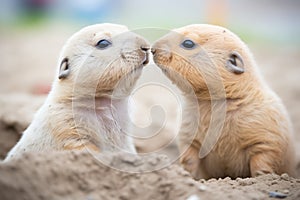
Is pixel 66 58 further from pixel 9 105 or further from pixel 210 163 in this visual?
pixel 9 105

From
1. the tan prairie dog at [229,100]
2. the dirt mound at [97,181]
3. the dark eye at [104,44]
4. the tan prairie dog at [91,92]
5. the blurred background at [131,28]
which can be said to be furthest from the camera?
the blurred background at [131,28]

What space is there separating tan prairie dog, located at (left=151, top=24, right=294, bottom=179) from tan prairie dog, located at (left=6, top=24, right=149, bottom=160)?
335mm

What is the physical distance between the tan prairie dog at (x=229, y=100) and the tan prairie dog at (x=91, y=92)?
335 millimetres

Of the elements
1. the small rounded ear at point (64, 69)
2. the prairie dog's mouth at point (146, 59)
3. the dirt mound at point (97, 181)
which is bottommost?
the dirt mound at point (97, 181)

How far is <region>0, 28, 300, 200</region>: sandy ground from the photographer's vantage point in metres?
3.59

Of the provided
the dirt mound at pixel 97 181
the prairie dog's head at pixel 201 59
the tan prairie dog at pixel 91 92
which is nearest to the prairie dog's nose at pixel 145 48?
the tan prairie dog at pixel 91 92

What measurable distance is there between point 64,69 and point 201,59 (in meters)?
1.22

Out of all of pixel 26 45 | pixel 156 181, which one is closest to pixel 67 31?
pixel 26 45

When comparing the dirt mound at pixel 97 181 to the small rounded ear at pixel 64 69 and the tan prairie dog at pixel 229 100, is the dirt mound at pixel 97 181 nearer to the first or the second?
the tan prairie dog at pixel 229 100

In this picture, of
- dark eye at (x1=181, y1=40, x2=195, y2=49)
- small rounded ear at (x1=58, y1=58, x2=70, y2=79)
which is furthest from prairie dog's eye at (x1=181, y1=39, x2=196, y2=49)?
small rounded ear at (x1=58, y1=58, x2=70, y2=79)

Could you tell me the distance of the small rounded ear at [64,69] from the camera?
16.8 feet

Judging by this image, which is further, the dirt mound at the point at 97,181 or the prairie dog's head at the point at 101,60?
the prairie dog's head at the point at 101,60

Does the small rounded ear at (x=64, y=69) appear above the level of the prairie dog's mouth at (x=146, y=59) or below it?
below

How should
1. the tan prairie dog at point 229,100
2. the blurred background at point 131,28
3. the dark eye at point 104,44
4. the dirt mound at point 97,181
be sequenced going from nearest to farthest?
the dirt mound at point 97,181, the dark eye at point 104,44, the tan prairie dog at point 229,100, the blurred background at point 131,28
